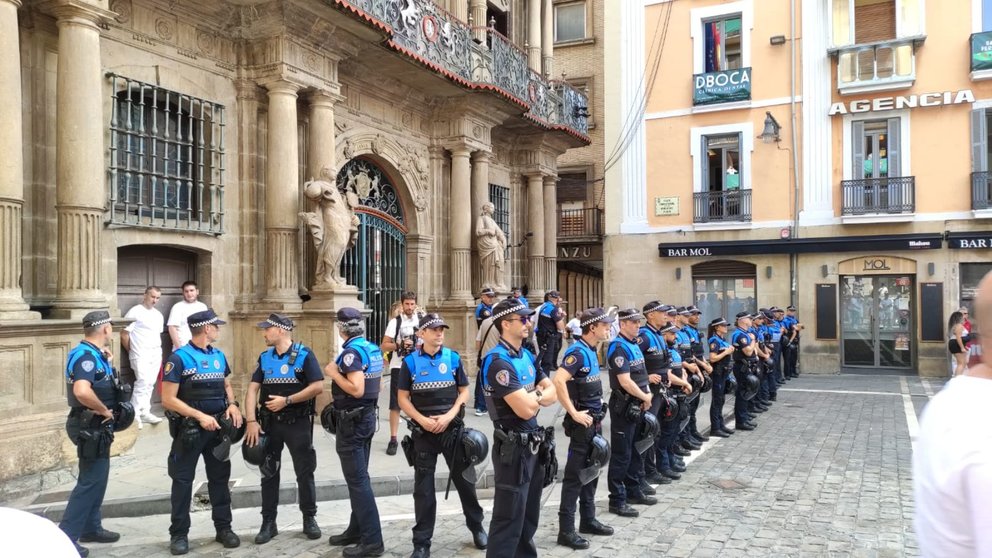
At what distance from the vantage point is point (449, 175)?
15711 millimetres

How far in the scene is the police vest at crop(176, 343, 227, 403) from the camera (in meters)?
5.71

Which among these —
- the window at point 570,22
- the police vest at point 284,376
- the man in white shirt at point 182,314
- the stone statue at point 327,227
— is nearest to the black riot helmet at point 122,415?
the police vest at point 284,376

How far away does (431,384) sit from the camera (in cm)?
547

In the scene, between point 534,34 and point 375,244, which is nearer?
point 375,244

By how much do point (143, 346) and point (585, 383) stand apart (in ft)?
18.7

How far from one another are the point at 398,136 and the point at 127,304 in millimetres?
6487

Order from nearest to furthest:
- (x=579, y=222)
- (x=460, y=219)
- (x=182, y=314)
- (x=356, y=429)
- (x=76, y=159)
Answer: (x=356, y=429), (x=76, y=159), (x=182, y=314), (x=460, y=219), (x=579, y=222)

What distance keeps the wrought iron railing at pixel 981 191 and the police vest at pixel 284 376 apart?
18.7 m

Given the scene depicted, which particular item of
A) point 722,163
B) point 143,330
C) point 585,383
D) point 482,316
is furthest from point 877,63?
point 143,330

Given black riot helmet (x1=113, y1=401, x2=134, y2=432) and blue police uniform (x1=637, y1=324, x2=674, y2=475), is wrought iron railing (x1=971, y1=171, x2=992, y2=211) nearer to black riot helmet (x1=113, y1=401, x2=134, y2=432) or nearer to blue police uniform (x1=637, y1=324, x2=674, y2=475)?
blue police uniform (x1=637, y1=324, x2=674, y2=475)

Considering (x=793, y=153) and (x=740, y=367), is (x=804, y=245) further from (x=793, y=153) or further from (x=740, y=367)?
(x=740, y=367)

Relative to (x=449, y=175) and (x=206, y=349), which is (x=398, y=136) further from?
(x=206, y=349)

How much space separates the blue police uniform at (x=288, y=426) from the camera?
19.4 feet

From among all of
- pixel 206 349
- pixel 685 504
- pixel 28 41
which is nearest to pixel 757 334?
pixel 685 504
